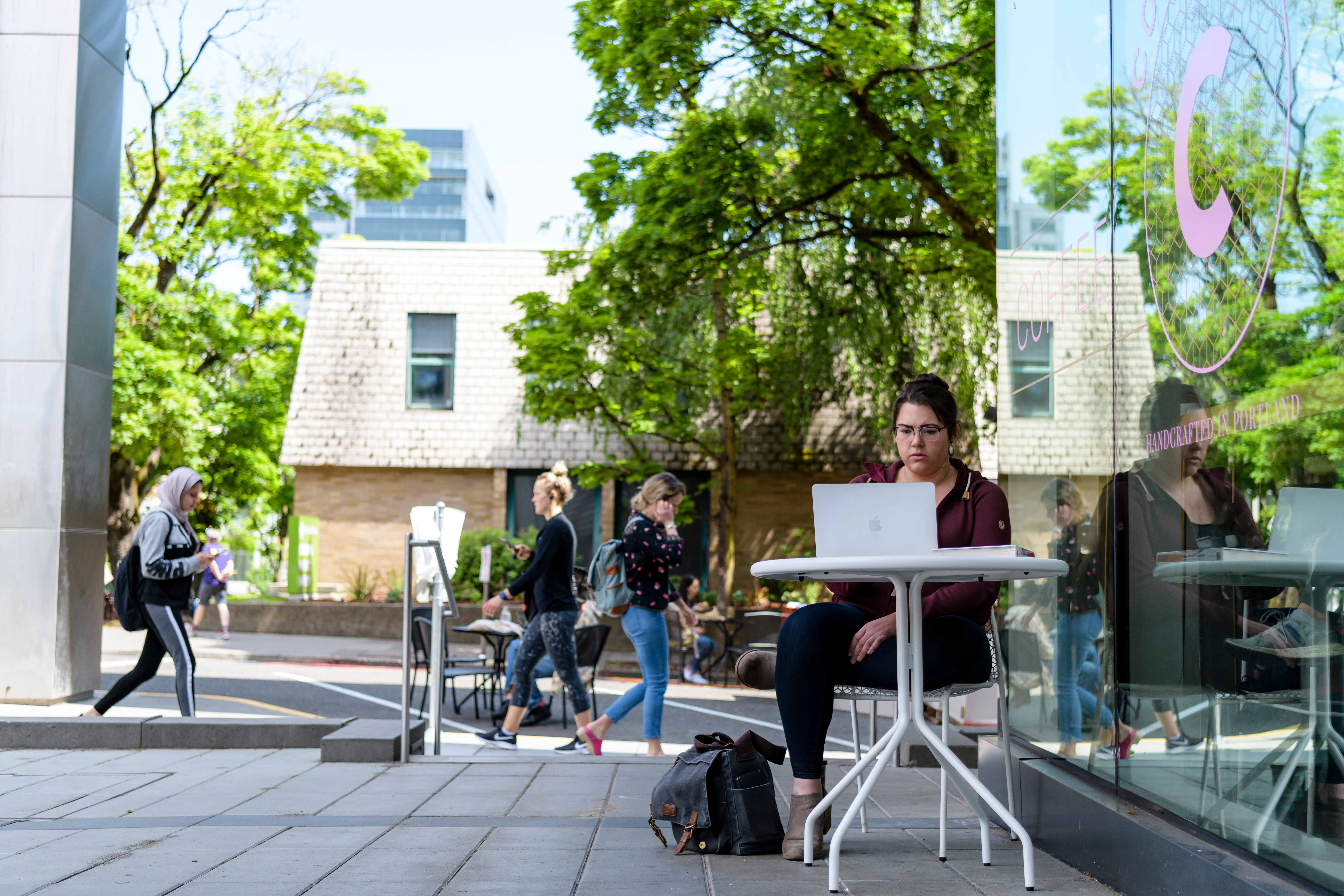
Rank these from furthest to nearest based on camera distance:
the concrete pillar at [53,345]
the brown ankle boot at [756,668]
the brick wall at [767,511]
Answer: the brick wall at [767,511] < the concrete pillar at [53,345] < the brown ankle boot at [756,668]

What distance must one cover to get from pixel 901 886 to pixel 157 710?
820 cm

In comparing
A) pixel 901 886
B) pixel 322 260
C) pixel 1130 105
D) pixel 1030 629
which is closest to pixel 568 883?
pixel 901 886

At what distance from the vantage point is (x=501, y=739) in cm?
851

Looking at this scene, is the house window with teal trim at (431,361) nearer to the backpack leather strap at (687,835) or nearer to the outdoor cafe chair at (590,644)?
the outdoor cafe chair at (590,644)

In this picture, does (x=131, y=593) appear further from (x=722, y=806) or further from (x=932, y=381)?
(x=932, y=381)

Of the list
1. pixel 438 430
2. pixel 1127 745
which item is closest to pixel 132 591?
pixel 1127 745

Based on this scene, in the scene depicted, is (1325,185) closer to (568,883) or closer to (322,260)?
(568,883)

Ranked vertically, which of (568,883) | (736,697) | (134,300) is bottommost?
(736,697)

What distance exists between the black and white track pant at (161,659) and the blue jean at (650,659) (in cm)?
264

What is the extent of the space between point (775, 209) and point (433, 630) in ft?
24.6

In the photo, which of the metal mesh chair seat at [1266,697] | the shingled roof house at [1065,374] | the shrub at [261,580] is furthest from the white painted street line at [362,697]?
the shrub at [261,580]

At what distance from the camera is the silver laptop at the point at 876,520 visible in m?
3.53

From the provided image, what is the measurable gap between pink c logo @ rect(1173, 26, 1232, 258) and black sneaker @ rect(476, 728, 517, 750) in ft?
20.6

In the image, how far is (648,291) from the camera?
13234 millimetres
